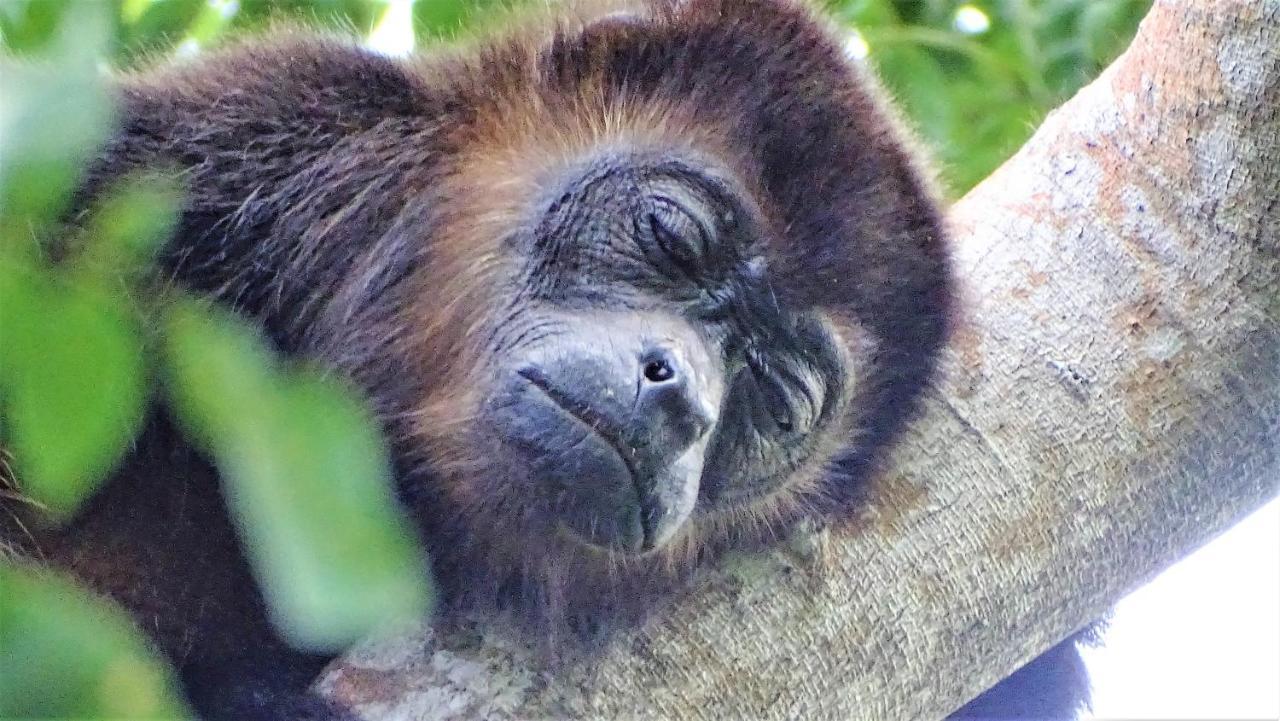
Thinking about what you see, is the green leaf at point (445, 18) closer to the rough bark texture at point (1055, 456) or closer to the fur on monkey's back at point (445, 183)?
the fur on monkey's back at point (445, 183)

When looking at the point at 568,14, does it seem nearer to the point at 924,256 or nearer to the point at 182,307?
the point at 924,256

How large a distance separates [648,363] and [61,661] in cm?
85

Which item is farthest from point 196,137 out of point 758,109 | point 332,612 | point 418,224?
point 332,612

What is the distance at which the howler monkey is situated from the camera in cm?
161

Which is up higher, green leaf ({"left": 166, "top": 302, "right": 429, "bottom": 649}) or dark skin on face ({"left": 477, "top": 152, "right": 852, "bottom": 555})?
green leaf ({"left": 166, "top": 302, "right": 429, "bottom": 649})

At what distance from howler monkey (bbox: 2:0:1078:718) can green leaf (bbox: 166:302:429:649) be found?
25.9 inches

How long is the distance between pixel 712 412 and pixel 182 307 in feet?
2.35

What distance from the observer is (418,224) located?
1.87 meters

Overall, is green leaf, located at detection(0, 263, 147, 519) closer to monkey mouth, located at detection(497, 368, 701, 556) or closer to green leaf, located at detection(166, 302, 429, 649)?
green leaf, located at detection(166, 302, 429, 649)

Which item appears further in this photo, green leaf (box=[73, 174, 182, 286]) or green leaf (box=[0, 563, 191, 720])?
green leaf (box=[73, 174, 182, 286])

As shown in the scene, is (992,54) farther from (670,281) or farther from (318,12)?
(318,12)

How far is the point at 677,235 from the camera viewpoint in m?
1.72

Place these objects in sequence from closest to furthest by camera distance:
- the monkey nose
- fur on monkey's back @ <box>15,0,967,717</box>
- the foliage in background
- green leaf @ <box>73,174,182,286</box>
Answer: green leaf @ <box>73,174,182,286</box>
the monkey nose
fur on monkey's back @ <box>15,0,967,717</box>
the foliage in background

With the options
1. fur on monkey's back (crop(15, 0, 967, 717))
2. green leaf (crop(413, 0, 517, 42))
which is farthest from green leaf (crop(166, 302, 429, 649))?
green leaf (crop(413, 0, 517, 42))
